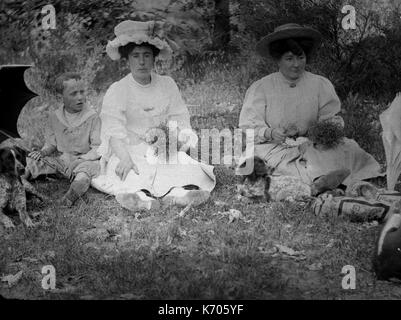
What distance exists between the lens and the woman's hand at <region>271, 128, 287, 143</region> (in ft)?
15.0

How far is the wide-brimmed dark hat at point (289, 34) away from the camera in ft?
14.7

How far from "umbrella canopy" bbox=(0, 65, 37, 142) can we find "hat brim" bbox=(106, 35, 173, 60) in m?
0.54

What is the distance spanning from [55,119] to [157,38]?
2.92 feet

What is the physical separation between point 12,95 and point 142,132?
86 cm

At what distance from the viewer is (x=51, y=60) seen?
470 cm

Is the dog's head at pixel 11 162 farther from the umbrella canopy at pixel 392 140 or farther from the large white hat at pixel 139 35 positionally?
the umbrella canopy at pixel 392 140

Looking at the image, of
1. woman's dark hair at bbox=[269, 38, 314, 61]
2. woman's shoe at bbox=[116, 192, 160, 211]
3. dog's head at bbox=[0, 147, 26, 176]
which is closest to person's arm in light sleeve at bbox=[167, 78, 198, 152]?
woman's shoe at bbox=[116, 192, 160, 211]

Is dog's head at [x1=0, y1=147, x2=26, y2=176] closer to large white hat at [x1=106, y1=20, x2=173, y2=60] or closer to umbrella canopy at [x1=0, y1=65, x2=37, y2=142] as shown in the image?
umbrella canopy at [x1=0, y1=65, x2=37, y2=142]

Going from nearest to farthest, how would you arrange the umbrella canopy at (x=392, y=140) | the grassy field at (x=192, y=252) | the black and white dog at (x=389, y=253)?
1. the black and white dog at (x=389, y=253)
2. the grassy field at (x=192, y=252)
3. the umbrella canopy at (x=392, y=140)

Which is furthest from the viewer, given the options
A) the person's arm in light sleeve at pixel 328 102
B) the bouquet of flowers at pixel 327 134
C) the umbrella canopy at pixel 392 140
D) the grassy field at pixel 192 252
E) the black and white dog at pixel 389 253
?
the person's arm in light sleeve at pixel 328 102

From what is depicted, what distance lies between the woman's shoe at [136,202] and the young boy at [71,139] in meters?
0.29

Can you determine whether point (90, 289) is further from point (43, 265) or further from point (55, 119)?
point (55, 119)

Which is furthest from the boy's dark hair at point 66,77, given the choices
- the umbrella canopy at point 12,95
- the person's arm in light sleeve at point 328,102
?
the person's arm in light sleeve at point 328,102

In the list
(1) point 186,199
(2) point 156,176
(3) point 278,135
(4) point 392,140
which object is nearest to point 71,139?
(2) point 156,176
